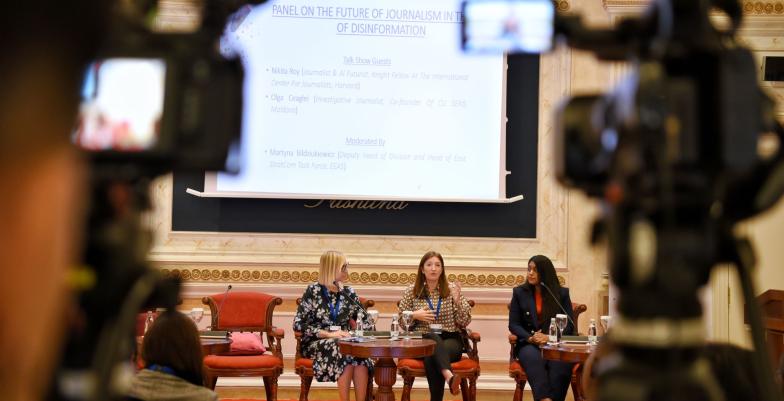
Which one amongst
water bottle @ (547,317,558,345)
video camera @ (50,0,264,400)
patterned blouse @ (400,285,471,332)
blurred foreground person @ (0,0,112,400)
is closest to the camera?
blurred foreground person @ (0,0,112,400)

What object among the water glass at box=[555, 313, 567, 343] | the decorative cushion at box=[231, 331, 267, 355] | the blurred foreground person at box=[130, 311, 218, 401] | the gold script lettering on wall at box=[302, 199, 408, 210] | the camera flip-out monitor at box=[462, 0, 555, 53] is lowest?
the decorative cushion at box=[231, 331, 267, 355]

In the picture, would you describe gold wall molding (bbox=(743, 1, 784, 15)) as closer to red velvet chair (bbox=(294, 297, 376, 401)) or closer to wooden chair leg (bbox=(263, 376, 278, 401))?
red velvet chair (bbox=(294, 297, 376, 401))

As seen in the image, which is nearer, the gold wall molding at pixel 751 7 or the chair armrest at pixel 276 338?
the chair armrest at pixel 276 338

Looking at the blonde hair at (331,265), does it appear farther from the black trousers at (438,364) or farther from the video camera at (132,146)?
the video camera at (132,146)

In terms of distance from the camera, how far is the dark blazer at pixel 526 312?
6.96 m

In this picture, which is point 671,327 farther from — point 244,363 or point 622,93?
point 244,363

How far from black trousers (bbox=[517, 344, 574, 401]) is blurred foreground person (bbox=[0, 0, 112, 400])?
614cm

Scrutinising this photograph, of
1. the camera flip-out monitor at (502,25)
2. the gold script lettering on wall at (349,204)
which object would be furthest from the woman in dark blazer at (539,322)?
the camera flip-out monitor at (502,25)

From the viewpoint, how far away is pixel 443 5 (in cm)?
806

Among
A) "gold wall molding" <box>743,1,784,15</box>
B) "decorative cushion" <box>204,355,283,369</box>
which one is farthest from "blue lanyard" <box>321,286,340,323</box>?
"gold wall molding" <box>743,1,784,15</box>

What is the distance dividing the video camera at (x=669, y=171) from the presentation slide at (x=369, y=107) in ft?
21.7

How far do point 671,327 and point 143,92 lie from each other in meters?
0.69

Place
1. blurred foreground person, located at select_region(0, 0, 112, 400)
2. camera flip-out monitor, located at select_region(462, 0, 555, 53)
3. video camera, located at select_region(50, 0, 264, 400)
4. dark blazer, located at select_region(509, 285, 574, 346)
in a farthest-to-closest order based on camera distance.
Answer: dark blazer, located at select_region(509, 285, 574, 346) < camera flip-out monitor, located at select_region(462, 0, 555, 53) < video camera, located at select_region(50, 0, 264, 400) < blurred foreground person, located at select_region(0, 0, 112, 400)

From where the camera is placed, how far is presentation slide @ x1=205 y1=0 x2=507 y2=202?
26.2 ft
